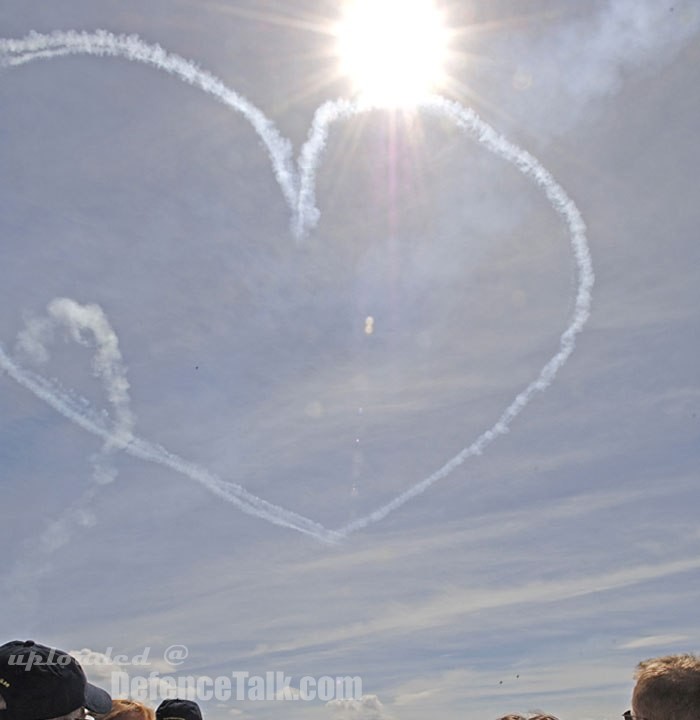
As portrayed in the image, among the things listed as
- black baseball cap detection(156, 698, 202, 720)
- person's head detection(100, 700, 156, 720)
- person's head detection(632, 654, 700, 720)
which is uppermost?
black baseball cap detection(156, 698, 202, 720)

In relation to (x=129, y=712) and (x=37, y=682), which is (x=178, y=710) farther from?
(x=37, y=682)

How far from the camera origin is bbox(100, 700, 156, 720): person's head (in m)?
17.6

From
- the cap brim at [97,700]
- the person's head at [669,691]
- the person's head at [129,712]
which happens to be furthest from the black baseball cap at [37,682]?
the person's head at [669,691]

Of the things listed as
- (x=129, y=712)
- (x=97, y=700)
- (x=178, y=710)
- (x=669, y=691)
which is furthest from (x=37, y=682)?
(x=178, y=710)

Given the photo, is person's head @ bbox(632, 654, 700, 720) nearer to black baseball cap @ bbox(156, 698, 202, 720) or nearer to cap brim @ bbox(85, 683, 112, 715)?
cap brim @ bbox(85, 683, 112, 715)

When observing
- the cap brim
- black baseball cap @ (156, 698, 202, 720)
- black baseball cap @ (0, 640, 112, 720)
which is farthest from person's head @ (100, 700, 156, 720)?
black baseball cap @ (0, 640, 112, 720)

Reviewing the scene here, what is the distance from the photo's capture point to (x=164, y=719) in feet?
66.9

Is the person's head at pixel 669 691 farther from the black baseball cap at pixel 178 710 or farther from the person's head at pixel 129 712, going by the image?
the black baseball cap at pixel 178 710

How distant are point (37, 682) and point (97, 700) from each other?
9.77 feet

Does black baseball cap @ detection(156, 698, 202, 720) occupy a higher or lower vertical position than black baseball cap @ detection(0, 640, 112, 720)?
higher

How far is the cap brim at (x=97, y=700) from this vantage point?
46.6 ft

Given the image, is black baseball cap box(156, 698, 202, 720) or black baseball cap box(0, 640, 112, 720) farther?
black baseball cap box(156, 698, 202, 720)

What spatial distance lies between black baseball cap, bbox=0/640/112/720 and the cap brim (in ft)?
6.34

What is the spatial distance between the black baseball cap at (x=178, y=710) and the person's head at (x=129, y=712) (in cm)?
226
